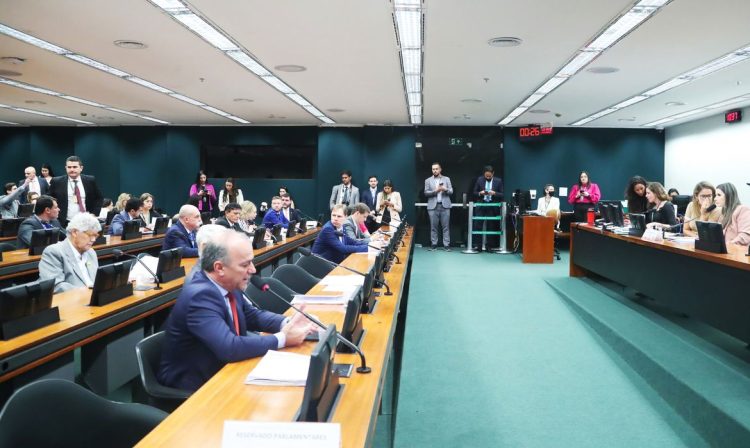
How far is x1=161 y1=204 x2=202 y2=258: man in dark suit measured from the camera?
5168 mm

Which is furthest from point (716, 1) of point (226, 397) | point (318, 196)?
point (318, 196)

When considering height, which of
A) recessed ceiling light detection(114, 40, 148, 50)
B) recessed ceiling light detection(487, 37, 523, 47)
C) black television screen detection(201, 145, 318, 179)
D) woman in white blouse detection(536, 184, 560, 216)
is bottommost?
woman in white blouse detection(536, 184, 560, 216)

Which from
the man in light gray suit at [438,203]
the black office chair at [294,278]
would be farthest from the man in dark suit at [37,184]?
the man in light gray suit at [438,203]

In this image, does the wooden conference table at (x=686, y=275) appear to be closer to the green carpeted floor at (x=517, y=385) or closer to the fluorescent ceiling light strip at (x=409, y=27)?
the green carpeted floor at (x=517, y=385)

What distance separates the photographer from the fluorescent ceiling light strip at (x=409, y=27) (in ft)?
17.1

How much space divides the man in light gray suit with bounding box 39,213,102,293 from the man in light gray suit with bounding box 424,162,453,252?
9.23 meters

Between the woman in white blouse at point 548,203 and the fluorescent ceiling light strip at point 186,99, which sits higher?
the fluorescent ceiling light strip at point 186,99

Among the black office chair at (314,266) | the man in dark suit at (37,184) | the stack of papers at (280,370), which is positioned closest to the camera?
the stack of papers at (280,370)

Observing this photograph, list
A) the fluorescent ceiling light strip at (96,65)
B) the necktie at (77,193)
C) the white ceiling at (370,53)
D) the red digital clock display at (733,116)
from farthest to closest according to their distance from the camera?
the red digital clock display at (733,116), the necktie at (77,193), the fluorescent ceiling light strip at (96,65), the white ceiling at (370,53)

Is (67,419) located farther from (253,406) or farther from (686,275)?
(686,275)

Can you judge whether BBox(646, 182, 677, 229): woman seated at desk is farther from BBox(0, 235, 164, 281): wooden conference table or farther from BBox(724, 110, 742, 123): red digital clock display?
BBox(0, 235, 164, 281): wooden conference table

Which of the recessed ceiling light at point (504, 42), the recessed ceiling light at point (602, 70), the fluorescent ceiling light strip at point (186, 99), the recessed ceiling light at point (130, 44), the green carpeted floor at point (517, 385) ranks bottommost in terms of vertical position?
the green carpeted floor at point (517, 385)

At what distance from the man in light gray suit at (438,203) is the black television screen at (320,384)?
36.2ft

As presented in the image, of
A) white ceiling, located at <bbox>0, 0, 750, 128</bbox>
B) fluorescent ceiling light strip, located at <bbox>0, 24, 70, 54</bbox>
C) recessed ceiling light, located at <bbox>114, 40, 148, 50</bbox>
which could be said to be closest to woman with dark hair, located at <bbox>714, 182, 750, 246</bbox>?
white ceiling, located at <bbox>0, 0, 750, 128</bbox>
